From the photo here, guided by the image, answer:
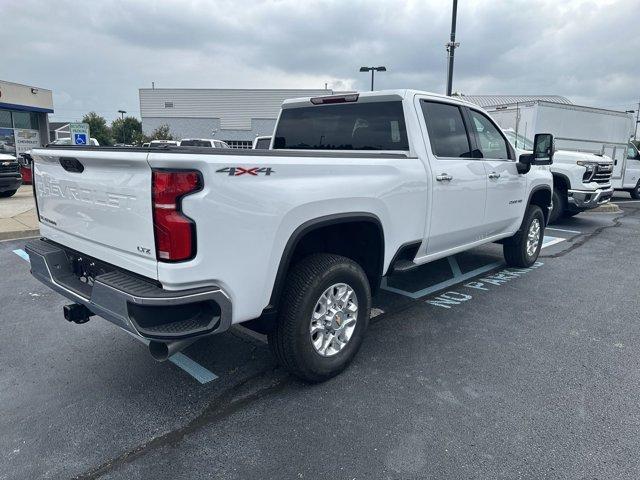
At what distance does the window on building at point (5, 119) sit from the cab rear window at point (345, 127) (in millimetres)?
23998

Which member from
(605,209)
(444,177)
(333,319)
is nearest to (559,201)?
(605,209)

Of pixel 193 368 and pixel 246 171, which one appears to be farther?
pixel 193 368

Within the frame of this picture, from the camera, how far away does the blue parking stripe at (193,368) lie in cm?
333

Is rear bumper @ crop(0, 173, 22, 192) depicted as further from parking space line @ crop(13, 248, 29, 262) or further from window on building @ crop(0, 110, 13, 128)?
window on building @ crop(0, 110, 13, 128)

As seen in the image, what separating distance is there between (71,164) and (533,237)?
5686 millimetres

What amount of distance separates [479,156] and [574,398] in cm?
251

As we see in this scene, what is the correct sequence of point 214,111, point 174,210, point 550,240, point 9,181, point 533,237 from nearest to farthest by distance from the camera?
point 174,210
point 533,237
point 550,240
point 9,181
point 214,111

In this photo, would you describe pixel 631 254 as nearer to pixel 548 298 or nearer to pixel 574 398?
pixel 548 298

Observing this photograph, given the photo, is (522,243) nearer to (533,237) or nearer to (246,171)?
(533,237)

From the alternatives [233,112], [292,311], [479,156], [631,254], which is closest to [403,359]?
[292,311]

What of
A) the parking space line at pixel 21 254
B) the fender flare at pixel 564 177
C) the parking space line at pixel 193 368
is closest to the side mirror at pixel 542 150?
the parking space line at pixel 193 368

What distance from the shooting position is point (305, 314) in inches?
116

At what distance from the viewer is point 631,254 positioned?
7555mm

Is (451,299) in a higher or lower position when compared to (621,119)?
lower
